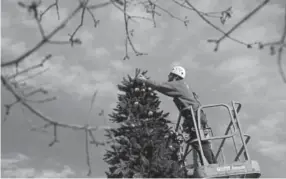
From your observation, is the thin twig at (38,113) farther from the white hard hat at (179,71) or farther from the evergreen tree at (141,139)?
the white hard hat at (179,71)

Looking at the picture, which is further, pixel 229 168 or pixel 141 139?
pixel 141 139

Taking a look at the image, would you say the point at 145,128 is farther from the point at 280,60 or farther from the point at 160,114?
the point at 280,60

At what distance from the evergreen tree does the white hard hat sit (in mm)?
1126

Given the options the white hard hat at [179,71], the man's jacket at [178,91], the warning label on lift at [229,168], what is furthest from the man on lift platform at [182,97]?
the warning label on lift at [229,168]

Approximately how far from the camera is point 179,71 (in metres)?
6.96

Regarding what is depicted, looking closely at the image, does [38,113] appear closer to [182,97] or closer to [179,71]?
[182,97]

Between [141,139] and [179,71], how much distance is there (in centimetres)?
154

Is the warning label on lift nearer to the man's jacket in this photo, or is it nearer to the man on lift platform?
the man on lift platform

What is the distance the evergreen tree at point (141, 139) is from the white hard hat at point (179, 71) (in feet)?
3.70

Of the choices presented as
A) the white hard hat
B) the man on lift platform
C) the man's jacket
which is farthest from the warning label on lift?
the white hard hat

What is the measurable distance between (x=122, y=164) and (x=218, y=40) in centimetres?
476

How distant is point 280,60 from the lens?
1366 mm

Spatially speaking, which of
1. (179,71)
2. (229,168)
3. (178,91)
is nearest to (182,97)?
(178,91)

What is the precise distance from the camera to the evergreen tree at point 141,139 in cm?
619
